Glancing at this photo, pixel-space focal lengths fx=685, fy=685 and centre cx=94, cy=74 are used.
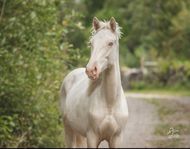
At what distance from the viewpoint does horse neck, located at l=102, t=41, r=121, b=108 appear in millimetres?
5316

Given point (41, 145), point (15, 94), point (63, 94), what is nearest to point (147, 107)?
point (41, 145)

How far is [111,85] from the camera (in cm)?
538

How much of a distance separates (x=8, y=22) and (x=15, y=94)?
1.22m

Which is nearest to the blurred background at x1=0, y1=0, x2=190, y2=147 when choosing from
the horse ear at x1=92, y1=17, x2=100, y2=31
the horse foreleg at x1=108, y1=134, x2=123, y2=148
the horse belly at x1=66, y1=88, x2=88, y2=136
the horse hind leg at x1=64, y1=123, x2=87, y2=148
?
the horse foreleg at x1=108, y1=134, x2=123, y2=148

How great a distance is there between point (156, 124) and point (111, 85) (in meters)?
9.48

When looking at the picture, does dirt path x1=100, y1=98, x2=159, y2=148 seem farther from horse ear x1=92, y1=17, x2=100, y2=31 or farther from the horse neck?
horse ear x1=92, y1=17, x2=100, y2=31

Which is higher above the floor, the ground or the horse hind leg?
the horse hind leg

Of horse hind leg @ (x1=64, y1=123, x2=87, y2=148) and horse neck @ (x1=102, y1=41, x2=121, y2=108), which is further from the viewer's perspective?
horse hind leg @ (x1=64, y1=123, x2=87, y2=148)

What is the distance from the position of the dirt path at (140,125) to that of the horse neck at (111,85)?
4775 mm

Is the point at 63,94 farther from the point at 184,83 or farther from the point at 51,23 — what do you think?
the point at 184,83

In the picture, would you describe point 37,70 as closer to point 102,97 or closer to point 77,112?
point 77,112

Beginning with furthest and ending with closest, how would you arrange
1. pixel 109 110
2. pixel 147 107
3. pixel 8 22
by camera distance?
pixel 147 107, pixel 8 22, pixel 109 110

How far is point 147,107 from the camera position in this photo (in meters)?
20.3

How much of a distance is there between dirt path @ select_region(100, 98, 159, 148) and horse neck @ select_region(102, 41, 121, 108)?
4.77 m
